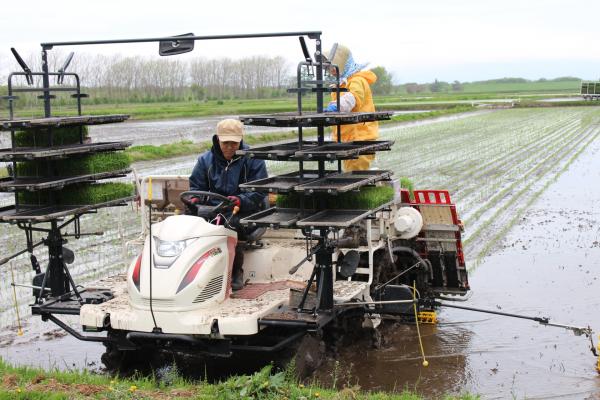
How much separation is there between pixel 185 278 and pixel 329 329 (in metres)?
1.38

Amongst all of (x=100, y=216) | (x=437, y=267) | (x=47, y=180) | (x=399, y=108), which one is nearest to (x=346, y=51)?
(x=437, y=267)

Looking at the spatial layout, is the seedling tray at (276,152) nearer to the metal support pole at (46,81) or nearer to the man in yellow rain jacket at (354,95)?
the man in yellow rain jacket at (354,95)

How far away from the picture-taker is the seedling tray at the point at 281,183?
634cm

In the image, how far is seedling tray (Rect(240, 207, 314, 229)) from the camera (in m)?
6.23

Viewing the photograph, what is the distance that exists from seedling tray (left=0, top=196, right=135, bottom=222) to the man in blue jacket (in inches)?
37.6

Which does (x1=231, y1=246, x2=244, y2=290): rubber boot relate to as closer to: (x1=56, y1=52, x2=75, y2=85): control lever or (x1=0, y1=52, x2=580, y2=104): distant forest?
(x1=56, y1=52, x2=75, y2=85): control lever

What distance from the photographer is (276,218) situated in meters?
6.48

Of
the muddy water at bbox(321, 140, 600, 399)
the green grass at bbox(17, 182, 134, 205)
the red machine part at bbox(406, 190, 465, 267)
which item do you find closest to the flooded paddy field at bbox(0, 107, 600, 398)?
the muddy water at bbox(321, 140, 600, 399)

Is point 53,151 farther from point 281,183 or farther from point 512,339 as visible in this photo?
point 512,339

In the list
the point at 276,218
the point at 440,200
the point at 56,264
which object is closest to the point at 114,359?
the point at 56,264

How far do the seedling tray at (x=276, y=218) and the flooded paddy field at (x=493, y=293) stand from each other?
1304 millimetres

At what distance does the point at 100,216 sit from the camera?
1452cm

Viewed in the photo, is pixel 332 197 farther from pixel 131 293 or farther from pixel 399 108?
pixel 399 108

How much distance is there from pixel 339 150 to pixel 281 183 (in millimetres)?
526
